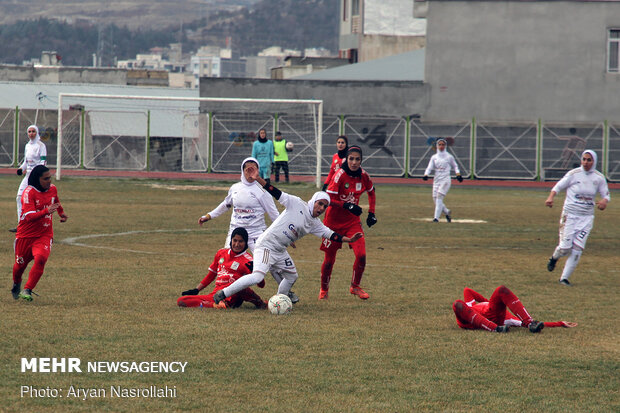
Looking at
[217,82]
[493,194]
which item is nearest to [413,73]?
[217,82]

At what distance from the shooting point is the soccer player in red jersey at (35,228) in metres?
12.0

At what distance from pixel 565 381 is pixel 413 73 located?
4758 cm

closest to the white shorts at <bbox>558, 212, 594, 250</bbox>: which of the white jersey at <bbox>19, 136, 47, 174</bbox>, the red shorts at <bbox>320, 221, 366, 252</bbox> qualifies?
the red shorts at <bbox>320, 221, 366, 252</bbox>

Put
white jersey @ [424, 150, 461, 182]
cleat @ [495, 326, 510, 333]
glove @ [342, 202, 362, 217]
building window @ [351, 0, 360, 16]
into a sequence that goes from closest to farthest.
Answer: cleat @ [495, 326, 510, 333] → glove @ [342, 202, 362, 217] → white jersey @ [424, 150, 461, 182] → building window @ [351, 0, 360, 16]

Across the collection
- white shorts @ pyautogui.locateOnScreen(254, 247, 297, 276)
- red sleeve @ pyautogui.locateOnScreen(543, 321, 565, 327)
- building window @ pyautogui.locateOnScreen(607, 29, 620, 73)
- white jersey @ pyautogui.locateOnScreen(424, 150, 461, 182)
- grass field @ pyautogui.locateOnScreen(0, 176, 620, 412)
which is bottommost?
grass field @ pyautogui.locateOnScreen(0, 176, 620, 412)

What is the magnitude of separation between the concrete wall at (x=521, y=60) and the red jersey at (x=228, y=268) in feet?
126

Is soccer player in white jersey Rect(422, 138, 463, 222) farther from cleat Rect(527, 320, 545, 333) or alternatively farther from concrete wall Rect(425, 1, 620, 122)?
concrete wall Rect(425, 1, 620, 122)

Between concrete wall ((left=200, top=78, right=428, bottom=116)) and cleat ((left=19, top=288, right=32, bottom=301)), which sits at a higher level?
concrete wall ((left=200, top=78, right=428, bottom=116))

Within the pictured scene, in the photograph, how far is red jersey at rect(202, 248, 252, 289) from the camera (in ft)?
40.4

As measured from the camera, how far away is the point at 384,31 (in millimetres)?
75750

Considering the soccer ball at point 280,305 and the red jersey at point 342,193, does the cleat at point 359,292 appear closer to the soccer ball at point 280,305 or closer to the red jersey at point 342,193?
the red jersey at point 342,193

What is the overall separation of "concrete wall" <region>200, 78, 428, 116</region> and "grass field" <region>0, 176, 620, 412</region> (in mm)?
29989

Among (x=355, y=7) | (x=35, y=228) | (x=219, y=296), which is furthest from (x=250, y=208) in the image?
(x=355, y=7)

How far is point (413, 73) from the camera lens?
55.2 meters
